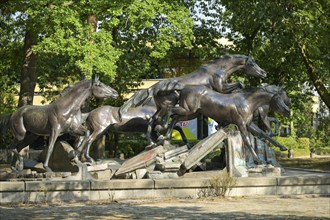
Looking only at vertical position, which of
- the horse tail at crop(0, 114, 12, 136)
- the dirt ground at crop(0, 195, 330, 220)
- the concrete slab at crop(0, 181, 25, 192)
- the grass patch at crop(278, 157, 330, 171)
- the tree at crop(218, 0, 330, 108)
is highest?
the tree at crop(218, 0, 330, 108)

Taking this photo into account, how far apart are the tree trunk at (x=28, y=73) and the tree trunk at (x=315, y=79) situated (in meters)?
12.8

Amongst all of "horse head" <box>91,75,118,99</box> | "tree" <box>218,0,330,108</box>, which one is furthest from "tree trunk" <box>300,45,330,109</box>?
"horse head" <box>91,75,118,99</box>

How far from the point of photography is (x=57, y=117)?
18.2 metres

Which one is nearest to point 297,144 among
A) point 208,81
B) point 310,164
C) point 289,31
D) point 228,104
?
point 310,164

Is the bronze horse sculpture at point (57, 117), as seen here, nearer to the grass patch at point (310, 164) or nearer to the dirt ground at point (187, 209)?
the dirt ground at point (187, 209)

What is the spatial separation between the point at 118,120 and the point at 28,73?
A: 10.7m

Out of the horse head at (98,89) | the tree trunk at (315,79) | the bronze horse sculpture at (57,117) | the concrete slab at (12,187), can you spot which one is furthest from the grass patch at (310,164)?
the concrete slab at (12,187)

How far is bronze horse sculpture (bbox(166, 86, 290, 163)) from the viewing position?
1858cm

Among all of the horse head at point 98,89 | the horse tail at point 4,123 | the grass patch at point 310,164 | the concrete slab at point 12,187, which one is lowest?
the concrete slab at point 12,187

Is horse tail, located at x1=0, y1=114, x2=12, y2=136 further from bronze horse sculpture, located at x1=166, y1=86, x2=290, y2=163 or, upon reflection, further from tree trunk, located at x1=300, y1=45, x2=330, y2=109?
tree trunk, located at x1=300, y1=45, x2=330, y2=109

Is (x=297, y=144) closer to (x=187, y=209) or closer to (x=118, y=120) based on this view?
(x=118, y=120)

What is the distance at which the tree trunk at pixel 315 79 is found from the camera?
102ft

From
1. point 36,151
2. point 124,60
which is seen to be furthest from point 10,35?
point 36,151

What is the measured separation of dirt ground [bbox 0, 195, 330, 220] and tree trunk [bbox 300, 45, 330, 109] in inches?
616
